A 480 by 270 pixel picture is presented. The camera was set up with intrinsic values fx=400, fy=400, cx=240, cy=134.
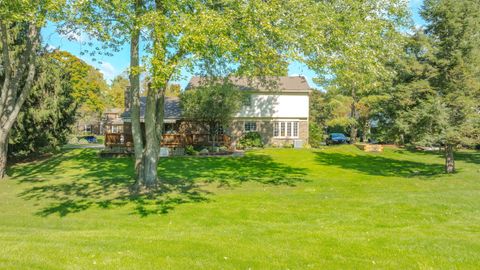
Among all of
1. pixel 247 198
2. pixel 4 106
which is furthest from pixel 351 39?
pixel 4 106

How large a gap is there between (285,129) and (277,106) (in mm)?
2345

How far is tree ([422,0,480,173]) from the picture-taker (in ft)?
63.0

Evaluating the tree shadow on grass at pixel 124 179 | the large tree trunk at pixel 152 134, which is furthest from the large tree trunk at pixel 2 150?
the large tree trunk at pixel 152 134

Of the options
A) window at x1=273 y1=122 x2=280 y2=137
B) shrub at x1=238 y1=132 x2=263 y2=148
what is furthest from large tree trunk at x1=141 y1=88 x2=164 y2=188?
window at x1=273 y1=122 x2=280 y2=137

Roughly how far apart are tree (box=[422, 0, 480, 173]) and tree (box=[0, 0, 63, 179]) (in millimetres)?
16899

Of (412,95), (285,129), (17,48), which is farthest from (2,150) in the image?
(285,129)

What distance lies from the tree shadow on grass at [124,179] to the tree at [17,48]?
2973 mm

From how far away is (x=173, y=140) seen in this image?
3103 centimetres

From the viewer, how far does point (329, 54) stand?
41.7 ft

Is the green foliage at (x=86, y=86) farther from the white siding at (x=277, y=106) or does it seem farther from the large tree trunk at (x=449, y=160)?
the large tree trunk at (x=449, y=160)

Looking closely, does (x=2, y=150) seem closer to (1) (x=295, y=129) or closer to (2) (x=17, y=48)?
(2) (x=17, y=48)

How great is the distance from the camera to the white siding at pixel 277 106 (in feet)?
126

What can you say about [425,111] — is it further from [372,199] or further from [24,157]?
[24,157]

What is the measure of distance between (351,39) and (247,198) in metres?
6.28
